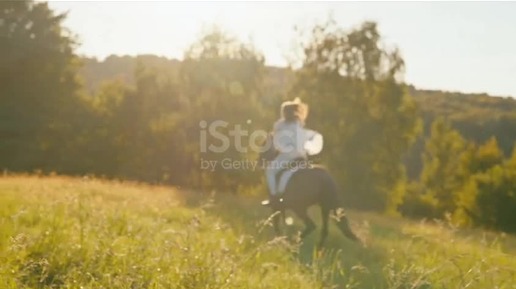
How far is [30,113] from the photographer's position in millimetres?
31062

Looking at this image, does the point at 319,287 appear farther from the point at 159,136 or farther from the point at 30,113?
the point at 159,136

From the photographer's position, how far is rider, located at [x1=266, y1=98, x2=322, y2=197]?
9922 mm

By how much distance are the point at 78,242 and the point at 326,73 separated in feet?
95.9

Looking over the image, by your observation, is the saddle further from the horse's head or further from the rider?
the horse's head

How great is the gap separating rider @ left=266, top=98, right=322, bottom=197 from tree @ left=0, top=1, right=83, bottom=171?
23.7 metres

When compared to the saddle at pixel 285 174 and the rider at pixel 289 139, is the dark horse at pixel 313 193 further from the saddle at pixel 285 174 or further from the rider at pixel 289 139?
the rider at pixel 289 139

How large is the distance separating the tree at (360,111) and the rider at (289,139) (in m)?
23.5

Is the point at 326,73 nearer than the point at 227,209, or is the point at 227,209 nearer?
the point at 227,209

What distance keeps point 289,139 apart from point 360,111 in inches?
952

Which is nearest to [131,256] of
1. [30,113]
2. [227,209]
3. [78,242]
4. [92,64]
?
[78,242]

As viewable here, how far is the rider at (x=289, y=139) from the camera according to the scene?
32.6 feet

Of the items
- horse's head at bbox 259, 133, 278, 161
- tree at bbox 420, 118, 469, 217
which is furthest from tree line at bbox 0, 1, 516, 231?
horse's head at bbox 259, 133, 278, 161

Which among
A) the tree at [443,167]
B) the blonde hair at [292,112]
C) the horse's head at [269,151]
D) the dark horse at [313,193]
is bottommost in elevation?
the tree at [443,167]

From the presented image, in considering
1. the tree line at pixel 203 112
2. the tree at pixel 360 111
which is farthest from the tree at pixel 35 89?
the tree at pixel 360 111
